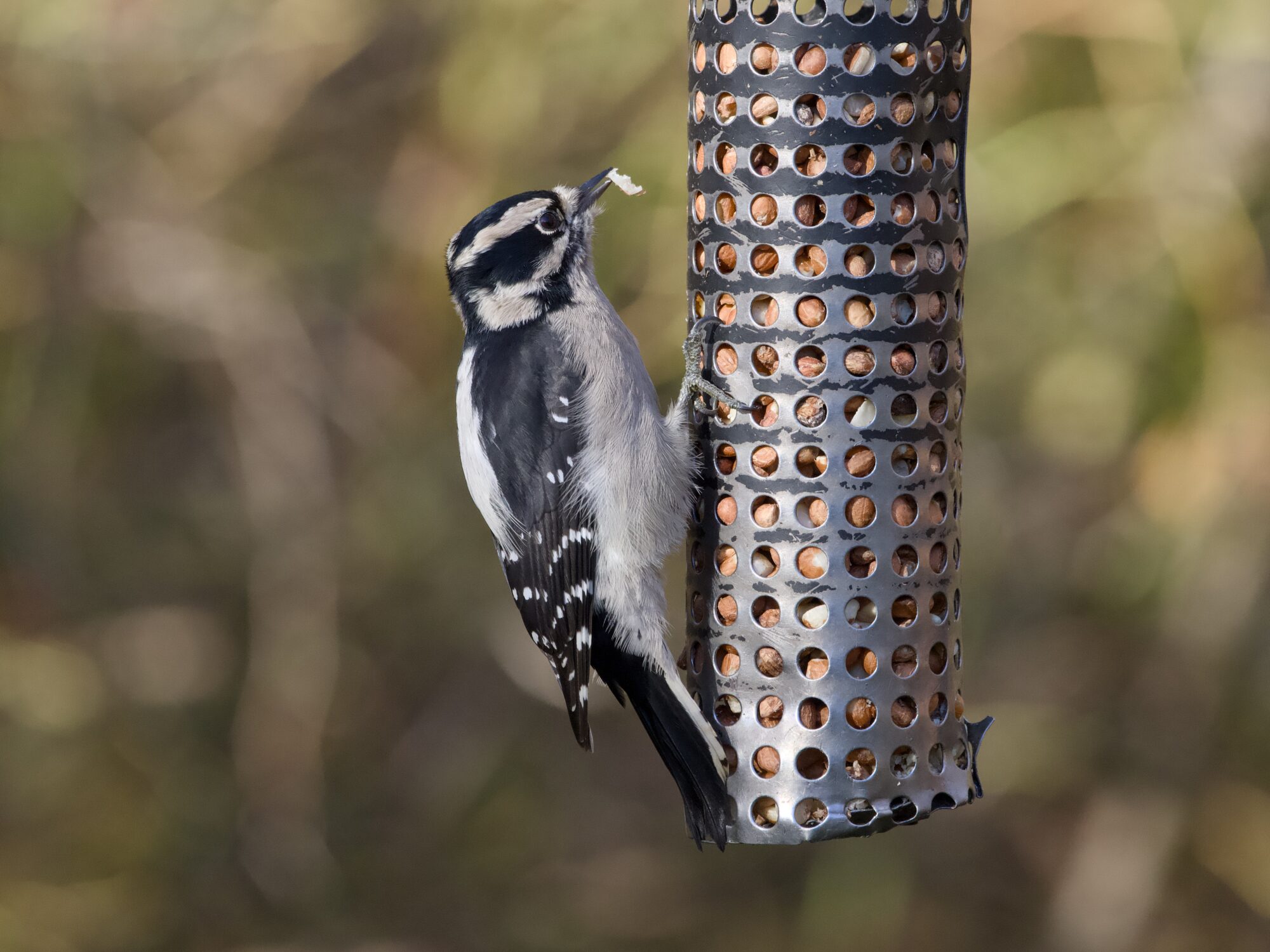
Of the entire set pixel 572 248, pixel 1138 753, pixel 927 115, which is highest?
pixel 927 115

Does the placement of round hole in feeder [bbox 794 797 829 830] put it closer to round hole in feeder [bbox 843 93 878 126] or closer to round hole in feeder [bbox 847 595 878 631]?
round hole in feeder [bbox 847 595 878 631]

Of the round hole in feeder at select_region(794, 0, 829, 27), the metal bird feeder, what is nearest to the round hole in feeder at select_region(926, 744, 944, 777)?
the metal bird feeder

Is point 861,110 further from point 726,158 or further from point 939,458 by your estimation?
point 939,458

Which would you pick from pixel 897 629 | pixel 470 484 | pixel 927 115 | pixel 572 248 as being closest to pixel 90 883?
pixel 470 484

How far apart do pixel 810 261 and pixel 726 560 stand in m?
0.55

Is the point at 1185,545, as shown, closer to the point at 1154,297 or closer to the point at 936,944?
the point at 1154,297

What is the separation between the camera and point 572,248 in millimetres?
2928

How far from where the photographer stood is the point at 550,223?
2.87 m

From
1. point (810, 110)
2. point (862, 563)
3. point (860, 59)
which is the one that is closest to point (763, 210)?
point (810, 110)

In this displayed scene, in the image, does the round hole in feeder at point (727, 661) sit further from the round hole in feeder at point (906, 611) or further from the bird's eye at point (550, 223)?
the bird's eye at point (550, 223)

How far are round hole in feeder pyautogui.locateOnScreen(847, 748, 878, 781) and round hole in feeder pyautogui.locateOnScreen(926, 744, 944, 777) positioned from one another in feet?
0.39

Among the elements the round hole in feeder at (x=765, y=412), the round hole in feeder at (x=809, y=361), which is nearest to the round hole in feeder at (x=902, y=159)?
the round hole in feeder at (x=809, y=361)

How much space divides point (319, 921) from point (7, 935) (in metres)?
1.02

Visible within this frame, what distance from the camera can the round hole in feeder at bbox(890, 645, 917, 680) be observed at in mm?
2391
